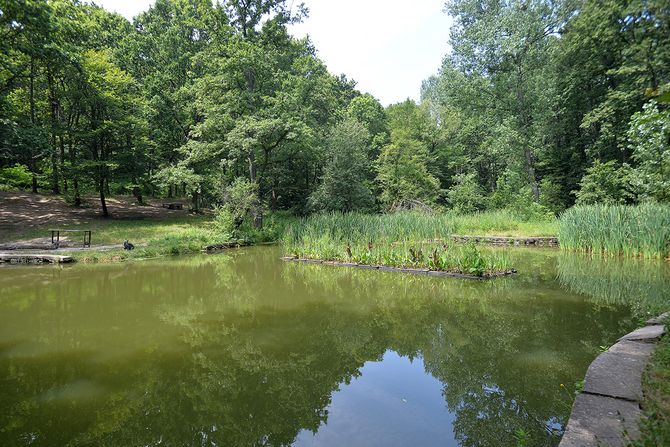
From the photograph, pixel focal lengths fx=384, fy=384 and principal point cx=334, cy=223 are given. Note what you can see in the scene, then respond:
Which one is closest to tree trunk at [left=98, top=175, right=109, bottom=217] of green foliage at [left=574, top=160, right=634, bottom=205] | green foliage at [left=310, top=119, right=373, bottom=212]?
green foliage at [left=310, top=119, right=373, bottom=212]

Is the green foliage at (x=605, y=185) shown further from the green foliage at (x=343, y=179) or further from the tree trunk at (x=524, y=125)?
the green foliage at (x=343, y=179)

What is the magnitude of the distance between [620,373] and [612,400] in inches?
22.3

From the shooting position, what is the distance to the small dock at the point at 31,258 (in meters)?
12.0

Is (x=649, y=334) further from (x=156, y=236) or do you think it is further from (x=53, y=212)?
(x=53, y=212)

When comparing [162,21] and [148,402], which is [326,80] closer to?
[162,21]

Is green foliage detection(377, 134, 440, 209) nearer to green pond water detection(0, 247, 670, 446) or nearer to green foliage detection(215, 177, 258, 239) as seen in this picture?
green foliage detection(215, 177, 258, 239)

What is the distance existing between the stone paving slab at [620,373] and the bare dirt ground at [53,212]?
1938cm

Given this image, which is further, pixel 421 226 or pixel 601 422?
pixel 421 226

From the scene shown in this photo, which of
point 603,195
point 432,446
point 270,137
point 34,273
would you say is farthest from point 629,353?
point 270,137

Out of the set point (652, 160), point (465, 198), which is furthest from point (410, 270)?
point (465, 198)

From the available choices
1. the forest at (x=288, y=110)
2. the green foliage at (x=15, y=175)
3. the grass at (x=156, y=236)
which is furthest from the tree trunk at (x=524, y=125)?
the green foliage at (x=15, y=175)

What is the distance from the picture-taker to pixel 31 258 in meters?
12.1

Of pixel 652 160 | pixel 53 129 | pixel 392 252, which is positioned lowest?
pixel 392 252

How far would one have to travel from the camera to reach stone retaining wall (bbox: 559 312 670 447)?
7.29 ft
